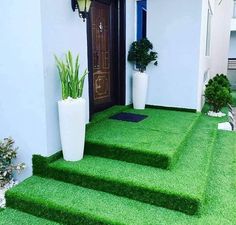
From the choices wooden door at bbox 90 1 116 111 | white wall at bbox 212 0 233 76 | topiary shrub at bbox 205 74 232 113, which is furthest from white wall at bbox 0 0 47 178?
white wall at bbox 212 0 233 76

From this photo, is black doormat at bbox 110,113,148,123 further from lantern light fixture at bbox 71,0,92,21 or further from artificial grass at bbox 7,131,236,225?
lantern light fixture at bbox 71,0,92,21

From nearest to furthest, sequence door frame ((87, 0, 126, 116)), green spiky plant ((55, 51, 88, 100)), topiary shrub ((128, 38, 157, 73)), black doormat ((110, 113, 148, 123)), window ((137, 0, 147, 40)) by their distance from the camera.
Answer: green spiky plant ((55, 51, 88, 100)) → black doormat ((110, 113, 148, 123)) → door frame ((87, 0, 126, 116)) → topiary shrub ((128, 38, 157, 73)) → window ((137, 0, 147, 40))

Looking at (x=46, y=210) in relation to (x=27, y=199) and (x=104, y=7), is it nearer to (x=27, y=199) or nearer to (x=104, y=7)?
(x=27, y=199)

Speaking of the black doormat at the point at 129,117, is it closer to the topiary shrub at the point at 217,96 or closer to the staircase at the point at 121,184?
the staircase at the point at 121,184

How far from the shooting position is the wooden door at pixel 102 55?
14.5 ft

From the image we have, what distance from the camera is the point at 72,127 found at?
294 centimetres

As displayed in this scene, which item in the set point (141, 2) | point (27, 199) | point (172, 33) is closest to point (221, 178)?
point (27, 199)

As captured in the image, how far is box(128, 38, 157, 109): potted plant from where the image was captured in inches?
199

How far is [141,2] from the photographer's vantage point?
17.7 ft

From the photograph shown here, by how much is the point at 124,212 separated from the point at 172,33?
3803mm

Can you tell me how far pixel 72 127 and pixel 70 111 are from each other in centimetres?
19

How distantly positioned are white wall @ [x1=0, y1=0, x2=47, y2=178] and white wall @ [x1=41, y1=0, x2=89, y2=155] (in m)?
0.07

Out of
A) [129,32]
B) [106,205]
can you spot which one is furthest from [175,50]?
[106,205]

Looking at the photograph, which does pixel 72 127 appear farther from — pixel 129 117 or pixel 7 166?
pixel 129 117
